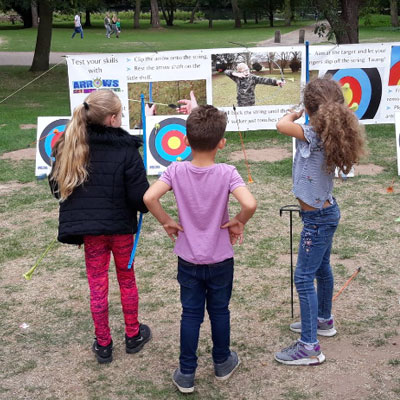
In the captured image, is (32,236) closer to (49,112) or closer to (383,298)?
(383,298)

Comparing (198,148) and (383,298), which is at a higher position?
(198,148)

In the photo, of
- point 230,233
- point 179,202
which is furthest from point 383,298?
point 179,202

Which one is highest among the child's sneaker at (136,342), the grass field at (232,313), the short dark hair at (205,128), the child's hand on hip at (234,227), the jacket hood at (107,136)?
the short dark hair at (205,128)

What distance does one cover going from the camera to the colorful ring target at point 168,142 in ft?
25.7

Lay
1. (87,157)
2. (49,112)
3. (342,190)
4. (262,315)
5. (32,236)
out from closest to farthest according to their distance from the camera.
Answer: (87,157) < (262,315) < (32,236) < (342,190) < (49,112)

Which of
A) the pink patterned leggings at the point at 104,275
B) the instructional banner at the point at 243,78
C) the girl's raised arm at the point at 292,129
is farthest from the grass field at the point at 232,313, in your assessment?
the instructional banner at the point at 243,78

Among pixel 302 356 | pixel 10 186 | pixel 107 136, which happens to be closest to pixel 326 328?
pixel 302 356

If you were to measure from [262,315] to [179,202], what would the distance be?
142cm

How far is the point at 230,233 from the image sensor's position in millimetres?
3088

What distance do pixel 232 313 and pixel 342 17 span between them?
32.1ft

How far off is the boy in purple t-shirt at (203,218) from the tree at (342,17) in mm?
9629

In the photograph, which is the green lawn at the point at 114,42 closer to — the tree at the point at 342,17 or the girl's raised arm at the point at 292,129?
the tree at the point at 342,17

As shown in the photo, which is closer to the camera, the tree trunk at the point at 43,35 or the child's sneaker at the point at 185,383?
the child's sneaker at the point at 185,383

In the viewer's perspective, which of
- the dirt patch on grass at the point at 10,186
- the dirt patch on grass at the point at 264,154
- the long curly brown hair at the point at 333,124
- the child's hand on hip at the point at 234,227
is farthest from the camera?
the dirt patch on grass at the point at 264,154
